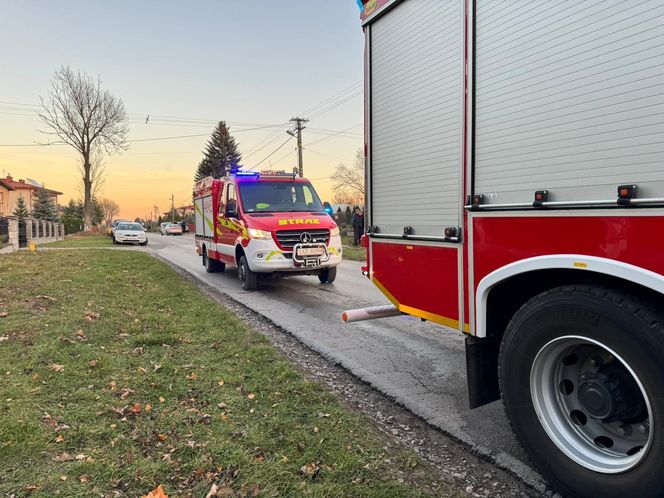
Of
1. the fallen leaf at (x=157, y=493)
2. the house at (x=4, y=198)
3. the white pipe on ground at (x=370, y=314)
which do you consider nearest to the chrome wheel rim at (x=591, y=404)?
the white pipe on ground at (x=370, y=314)

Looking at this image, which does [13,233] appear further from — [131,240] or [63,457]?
[63,457]

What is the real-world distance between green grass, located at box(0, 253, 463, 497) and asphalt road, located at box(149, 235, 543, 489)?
553mm

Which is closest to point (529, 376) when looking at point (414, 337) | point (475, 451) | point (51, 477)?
point (475, 451)

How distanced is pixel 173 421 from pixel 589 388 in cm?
272

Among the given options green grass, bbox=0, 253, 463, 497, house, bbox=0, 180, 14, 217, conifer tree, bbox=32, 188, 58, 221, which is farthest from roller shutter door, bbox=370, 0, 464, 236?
house, bbox=0, 180, 14, 217

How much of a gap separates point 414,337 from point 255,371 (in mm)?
2202

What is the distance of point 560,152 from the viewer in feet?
7.50

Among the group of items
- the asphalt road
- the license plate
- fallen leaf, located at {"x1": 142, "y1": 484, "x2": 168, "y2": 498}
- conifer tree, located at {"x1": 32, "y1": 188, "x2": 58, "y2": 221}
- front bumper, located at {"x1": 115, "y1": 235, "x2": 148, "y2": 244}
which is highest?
conifer tree, located at {"x1": 32, "y1": 188, "x2": 58, "y2": 221}

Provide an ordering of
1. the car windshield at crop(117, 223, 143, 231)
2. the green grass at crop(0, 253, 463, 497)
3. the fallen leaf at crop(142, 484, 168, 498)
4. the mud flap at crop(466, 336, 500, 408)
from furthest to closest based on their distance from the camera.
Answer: the car windshield at crop(117, 223, 143, 231) < the mud flap at crop(466, 336, 500, 408) < the green grass at crop(0, 253, 463, 497) < the fallen leaf at crop(142, 484, 168, 498)

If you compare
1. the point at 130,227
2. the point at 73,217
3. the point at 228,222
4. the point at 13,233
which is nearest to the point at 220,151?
the point at 73,217

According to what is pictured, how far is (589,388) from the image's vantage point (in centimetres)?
232

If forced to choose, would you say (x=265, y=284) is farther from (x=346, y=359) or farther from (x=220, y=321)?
(x=346, y=359)

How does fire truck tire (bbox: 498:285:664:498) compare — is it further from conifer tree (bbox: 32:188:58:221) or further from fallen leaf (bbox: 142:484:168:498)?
conifer tree (bbox: 32:188:58:221)

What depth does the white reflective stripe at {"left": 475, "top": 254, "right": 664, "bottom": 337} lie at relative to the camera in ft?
6.23
